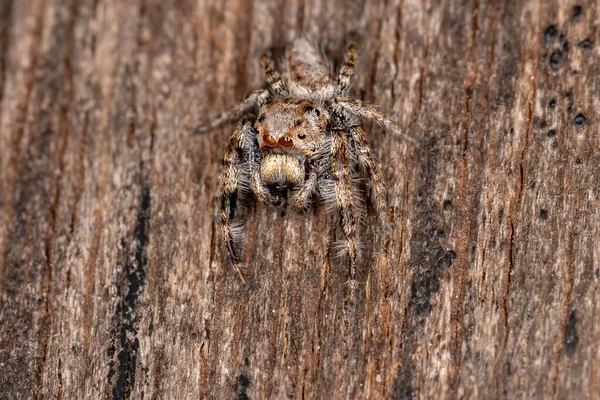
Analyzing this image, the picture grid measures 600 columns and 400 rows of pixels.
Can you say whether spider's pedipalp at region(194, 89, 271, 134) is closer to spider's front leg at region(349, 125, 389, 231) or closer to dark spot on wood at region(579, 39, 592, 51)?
spider's front leg at region(349, 125, 389, 231)

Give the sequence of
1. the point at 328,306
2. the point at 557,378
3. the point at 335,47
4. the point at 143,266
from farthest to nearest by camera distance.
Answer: the point at 335,47 < the point at 143,266 < the point at 328,306 < the point at 557,378

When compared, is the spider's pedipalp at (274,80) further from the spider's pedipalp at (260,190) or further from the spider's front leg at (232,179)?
the spider's pedipalp at (260,190)

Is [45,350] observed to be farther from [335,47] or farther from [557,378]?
[557,378]

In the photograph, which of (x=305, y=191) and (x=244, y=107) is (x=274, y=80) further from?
(x=305, y=191)

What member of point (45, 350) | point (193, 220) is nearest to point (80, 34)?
point (193, 220)


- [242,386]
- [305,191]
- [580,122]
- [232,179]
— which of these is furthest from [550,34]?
[242,386]

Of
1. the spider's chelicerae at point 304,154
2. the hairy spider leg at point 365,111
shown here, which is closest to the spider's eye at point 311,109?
the spider's chelicerae at point 304,154

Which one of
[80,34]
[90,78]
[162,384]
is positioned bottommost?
[162,384]
